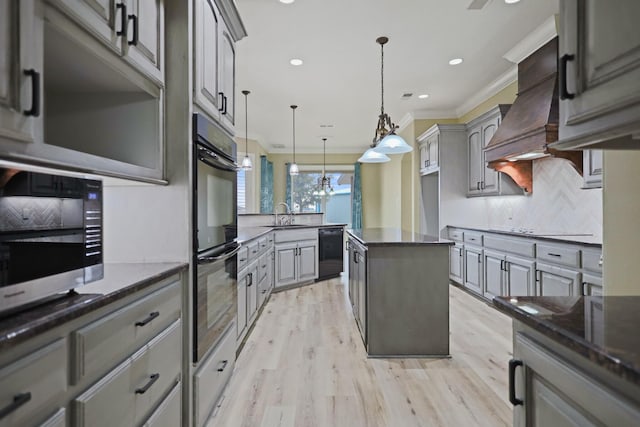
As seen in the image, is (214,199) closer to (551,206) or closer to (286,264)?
(286,264)

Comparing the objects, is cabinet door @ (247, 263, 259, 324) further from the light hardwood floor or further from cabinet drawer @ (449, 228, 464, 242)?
cabinet drawer @ (449, 228, 464, 242)

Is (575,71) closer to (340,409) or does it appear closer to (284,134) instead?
(340,409)

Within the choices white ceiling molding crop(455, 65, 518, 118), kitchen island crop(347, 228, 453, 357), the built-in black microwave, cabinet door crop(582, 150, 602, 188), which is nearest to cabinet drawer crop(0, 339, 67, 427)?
the built-in black microwave

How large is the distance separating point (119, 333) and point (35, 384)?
0.32 meters

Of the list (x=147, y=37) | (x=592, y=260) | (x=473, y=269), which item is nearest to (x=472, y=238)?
(x=473, y=269)

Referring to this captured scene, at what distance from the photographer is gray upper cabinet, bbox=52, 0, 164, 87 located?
103 centimetres

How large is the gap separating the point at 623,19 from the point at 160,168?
1.61 meters

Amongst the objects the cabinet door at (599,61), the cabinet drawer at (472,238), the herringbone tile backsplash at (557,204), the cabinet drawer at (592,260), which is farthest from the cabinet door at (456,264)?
the cabinet door at (599,61)

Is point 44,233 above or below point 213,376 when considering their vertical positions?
above

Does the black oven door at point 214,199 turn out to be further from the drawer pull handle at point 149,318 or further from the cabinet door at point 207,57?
the drawer pull handle at point 149,318

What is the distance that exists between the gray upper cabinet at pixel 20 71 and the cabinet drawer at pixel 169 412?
1.04 meters

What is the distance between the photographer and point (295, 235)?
16.7 ft

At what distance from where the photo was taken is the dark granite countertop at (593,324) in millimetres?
575

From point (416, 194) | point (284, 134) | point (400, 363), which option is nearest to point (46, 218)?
point (400, 363)
